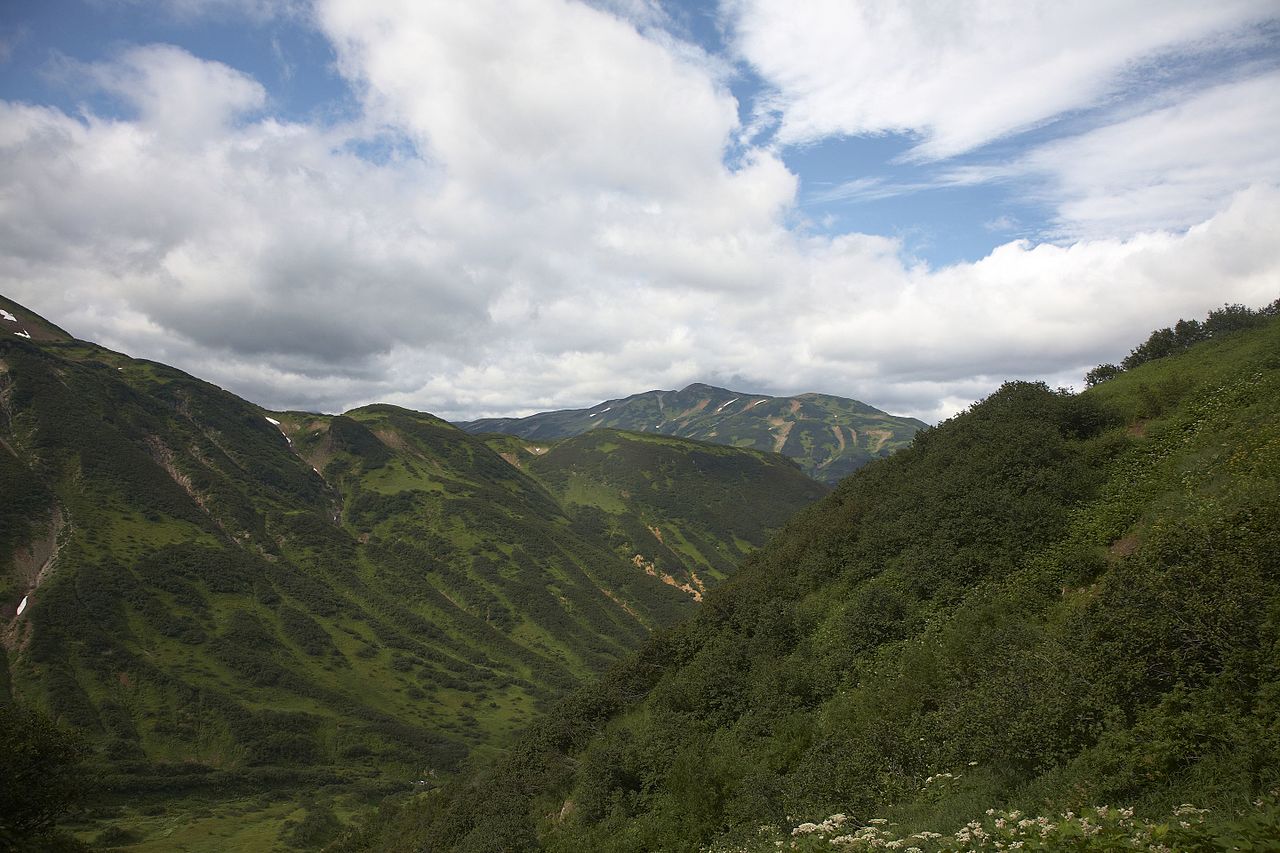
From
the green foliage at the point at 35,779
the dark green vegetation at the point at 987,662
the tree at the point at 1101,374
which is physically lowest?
the green foliage at the point at 35,779

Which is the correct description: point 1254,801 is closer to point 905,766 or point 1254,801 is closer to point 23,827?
point 905,766

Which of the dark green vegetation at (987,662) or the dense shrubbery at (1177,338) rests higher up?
the dense shrubbery at (1177,338)

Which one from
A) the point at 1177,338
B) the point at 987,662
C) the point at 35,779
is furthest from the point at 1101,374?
the point at 35,779

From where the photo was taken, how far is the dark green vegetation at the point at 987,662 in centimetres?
1445

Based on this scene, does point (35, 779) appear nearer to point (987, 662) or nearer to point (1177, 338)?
point (987, 662)

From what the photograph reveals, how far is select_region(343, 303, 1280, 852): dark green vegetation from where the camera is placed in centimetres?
1445

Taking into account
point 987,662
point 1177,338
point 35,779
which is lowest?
point 35,779

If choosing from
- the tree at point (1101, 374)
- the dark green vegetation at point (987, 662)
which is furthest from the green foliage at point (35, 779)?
the tree at point (1101, 374)

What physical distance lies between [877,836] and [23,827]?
58.1 meters

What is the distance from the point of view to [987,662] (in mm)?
23156

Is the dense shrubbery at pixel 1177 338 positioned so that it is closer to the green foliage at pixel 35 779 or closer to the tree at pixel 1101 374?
the tree at pixel 1101 374

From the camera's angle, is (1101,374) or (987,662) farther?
(1101,374)

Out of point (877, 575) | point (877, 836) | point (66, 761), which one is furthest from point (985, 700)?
point (66, 761)

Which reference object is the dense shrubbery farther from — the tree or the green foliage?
the green foliage
